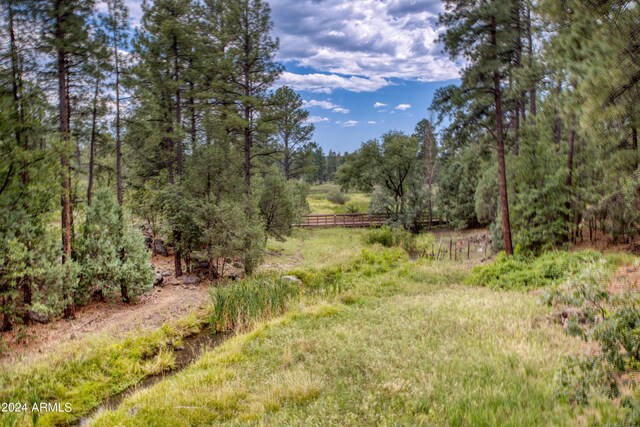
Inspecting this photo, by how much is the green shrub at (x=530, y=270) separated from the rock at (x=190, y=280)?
12666 mm

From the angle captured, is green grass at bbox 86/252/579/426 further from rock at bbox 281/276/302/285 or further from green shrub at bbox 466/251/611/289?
rock at bbox 281/276/302/285

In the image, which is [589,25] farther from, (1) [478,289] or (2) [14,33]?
(2) [14,33]

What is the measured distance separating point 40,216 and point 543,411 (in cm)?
1351

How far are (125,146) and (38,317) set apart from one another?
45.1ft

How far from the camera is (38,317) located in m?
12.2

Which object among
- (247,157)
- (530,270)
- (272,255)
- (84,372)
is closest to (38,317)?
(84,372)

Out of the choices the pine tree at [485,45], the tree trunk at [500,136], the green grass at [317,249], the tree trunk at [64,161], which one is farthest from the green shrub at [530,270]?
the tree trunk at [64,161]

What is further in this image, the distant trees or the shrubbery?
the distant trees

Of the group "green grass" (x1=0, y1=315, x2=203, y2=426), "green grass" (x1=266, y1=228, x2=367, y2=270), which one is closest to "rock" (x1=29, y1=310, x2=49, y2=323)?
"green grass" (x1=0, y1=315, x2=203, y2=426)

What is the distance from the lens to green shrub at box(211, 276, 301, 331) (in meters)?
12.9

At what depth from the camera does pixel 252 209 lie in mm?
19266

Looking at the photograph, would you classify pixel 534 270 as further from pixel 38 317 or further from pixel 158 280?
pixel 38 317

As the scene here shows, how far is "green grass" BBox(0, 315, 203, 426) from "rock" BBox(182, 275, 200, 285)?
665 cm

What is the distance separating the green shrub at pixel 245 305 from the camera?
12.9 meters
